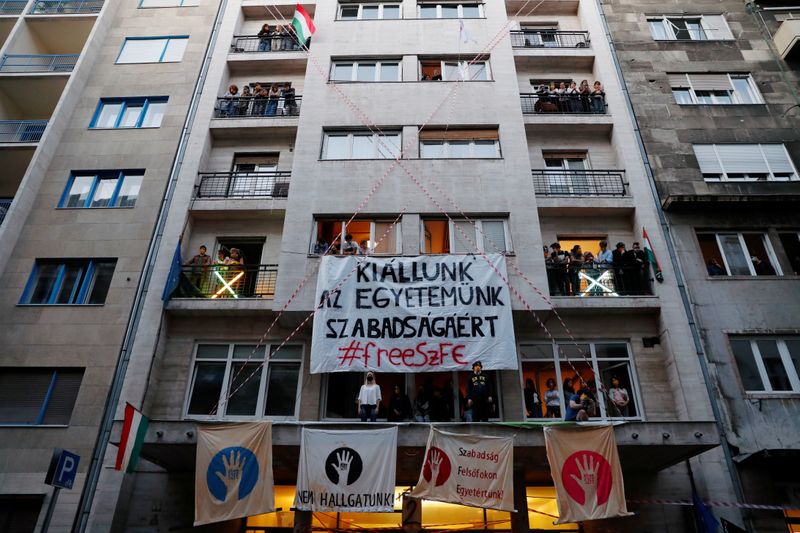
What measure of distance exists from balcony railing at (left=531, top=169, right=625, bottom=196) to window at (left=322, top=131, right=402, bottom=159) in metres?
4.99

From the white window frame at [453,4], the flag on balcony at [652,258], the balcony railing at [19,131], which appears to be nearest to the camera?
the flag on balcony at [652,258]

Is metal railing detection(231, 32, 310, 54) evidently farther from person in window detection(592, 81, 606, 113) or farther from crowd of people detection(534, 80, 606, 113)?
person in window detection(592, 81, 606, 113)

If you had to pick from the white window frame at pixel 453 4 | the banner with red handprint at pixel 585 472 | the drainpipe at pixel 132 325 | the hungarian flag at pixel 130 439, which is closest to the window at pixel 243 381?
the drainpipe at pixel 132 325

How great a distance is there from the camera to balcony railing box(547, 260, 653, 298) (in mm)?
15711

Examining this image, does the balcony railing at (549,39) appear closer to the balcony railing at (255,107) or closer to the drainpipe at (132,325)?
the balcony railing at (255,107)

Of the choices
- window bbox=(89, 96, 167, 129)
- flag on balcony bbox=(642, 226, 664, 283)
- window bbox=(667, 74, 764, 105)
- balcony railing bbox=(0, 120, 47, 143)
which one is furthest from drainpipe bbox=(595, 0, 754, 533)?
balcony railing bbox=(0, 120, 47, 143)

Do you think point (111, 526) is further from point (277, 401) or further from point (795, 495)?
point (795, 495)

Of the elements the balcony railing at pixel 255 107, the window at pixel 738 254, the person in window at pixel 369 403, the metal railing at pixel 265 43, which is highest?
the metal railing at pixel 265 43

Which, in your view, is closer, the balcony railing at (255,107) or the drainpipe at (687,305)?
the drainpipe at (687,305)

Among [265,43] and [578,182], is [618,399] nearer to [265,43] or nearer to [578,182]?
[578,182]

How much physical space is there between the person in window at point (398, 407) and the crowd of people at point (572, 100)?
1200 centimetres

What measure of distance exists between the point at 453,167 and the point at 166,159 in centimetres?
1010

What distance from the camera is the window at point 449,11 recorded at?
21.9m

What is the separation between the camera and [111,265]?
16.7 m
